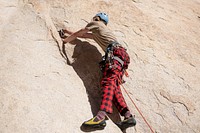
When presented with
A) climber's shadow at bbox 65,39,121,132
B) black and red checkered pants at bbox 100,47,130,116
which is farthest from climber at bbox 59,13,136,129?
climber's shadow at bbox 65,39,121,132

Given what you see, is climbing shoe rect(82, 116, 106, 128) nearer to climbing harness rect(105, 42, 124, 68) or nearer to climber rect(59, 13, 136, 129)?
climber rect(59, 13, 136, 129)

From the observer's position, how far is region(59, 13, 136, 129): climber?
4598 millimetres

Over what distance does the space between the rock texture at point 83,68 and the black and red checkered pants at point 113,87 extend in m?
0.37

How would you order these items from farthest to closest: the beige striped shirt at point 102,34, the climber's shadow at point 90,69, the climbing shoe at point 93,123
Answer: the beige striped shirt at point 102,34 → the climber's shadow at point 90,69 → the climbing shoe at point 93,123

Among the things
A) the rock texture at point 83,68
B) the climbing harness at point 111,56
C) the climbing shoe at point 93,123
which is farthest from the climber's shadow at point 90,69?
the climbing harness at point 111,56

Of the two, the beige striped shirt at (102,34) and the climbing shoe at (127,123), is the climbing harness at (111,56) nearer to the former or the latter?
the beige striped shirt at (102,34)

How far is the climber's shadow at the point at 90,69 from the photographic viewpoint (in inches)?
205

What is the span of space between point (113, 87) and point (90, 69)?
1.03 meters

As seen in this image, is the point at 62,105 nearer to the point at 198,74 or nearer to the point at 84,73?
the point at 84,73

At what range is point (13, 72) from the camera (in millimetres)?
4980

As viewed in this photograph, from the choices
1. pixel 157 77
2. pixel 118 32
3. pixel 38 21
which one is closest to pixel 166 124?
pixel 157 77

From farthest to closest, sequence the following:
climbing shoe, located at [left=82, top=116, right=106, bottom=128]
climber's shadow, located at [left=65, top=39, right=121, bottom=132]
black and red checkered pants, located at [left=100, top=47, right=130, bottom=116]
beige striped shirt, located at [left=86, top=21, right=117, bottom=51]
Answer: beige striped shirt, located at [left=86, top=21, right=117, bottom=51] < climber's shadow, located at [left=65, top=39, right=121, bottom=132] < black and red checkered pants, located at [left=100, top=47, right=130, bottom=116] < climbing shoe, located at [left=82, top=116, right=106, bottom=128]

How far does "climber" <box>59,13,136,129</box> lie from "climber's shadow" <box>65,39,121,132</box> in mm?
273

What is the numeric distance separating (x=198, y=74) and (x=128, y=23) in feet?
7.22
